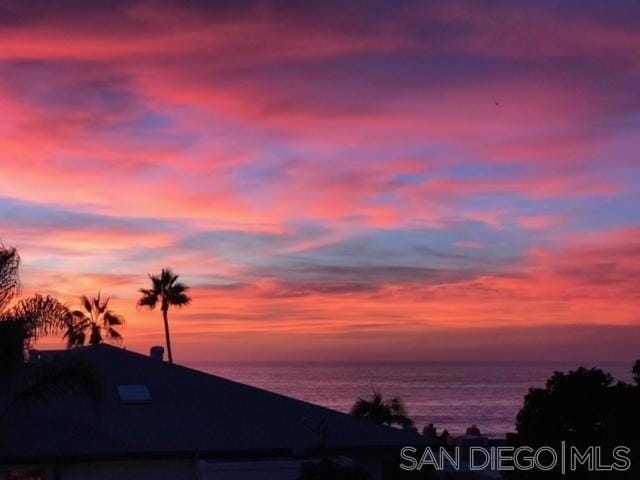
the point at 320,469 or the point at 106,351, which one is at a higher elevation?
the point at 106,351

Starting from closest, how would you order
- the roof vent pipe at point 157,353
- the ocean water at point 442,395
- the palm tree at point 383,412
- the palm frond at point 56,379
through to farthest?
the palm frond at point 56,379 → the roof vent pipe at point 157,353 → the palm tree at point 383,412 → the ocean water at point 442,395

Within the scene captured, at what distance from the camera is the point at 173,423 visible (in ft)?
76.6

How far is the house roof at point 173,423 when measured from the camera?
21.8 metres

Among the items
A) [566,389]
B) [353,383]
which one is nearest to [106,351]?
[566,389]

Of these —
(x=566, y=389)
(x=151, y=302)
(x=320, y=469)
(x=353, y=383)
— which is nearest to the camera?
(x=320, y=469)

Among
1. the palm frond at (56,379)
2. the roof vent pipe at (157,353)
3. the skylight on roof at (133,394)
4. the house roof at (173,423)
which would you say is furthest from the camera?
the roof vent pipe at (157,353)

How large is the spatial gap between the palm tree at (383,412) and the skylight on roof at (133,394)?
1719cm

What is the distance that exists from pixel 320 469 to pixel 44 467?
632 cm

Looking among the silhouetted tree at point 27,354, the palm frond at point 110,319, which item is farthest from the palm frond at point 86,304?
the silhouetted tree at point 27,354

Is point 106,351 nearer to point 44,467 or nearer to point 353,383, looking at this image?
point 44,467

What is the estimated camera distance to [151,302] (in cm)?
5531

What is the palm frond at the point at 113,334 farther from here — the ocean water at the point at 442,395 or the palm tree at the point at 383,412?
the ocean water at the point at 442,395

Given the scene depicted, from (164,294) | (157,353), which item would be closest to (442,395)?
(164,294)

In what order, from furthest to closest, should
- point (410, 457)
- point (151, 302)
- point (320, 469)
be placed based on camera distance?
point (151, 302) → point (410, 457) → point (320, 469)
